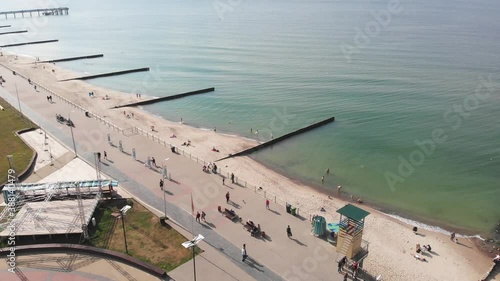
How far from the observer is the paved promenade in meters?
23.6

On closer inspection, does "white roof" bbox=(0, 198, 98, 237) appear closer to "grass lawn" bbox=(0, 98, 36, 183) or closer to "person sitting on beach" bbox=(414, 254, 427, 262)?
"grass lawn" bbox=(0, 98, 36, 183)

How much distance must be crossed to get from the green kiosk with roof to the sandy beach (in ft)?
8.29

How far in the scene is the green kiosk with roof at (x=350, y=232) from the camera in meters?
23.5

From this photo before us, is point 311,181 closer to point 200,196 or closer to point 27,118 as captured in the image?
point 200,196

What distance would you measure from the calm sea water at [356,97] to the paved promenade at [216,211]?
11373 millimetres

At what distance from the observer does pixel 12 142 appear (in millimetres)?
41875

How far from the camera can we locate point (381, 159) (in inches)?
1769

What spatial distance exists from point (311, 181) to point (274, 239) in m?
14.8

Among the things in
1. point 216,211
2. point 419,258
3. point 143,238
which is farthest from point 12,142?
point 419,258

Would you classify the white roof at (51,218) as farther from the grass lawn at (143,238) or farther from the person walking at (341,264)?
the person walking at (341,264)

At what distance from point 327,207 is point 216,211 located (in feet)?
35.0

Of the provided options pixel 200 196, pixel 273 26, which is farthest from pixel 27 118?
pixel 273 26

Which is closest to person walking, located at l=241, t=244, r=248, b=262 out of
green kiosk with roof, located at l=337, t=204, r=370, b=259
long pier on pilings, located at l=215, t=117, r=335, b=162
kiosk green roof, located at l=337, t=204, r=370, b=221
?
green kiosk with roof, located at l=337, t=204, r=370, b=259

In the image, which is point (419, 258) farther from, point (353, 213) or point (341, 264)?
point (353, 213)
